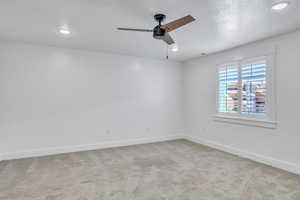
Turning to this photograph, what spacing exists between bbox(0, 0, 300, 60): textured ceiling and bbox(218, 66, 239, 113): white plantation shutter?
0.70 metres

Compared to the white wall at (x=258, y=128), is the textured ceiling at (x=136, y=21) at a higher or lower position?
higher

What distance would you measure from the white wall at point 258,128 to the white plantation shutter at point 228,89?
0.23 metres

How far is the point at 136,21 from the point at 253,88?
9.41ft

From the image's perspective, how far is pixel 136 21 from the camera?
2.89 m

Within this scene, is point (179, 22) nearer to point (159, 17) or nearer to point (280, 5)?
point (159, 17)

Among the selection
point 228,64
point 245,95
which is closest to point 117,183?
point 245,95

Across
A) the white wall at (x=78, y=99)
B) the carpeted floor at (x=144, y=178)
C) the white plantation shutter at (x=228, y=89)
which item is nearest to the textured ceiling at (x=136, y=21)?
the white wall at (x=78, y=99)

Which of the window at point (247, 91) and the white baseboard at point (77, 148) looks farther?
the white baseboard at point (77, 148)

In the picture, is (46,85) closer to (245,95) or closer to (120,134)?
(120,134)

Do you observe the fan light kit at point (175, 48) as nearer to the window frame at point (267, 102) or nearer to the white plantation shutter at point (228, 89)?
the white plantation shutter at point (228, 89)

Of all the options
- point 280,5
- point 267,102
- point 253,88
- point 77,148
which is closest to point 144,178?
point 77,148

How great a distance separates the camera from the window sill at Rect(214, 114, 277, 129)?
142 inches

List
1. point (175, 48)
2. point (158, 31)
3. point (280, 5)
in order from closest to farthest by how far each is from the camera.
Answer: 1. point (280, 5)
2. point (158, 31)
3. point (175, 48)

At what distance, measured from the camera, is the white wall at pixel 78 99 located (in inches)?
158
